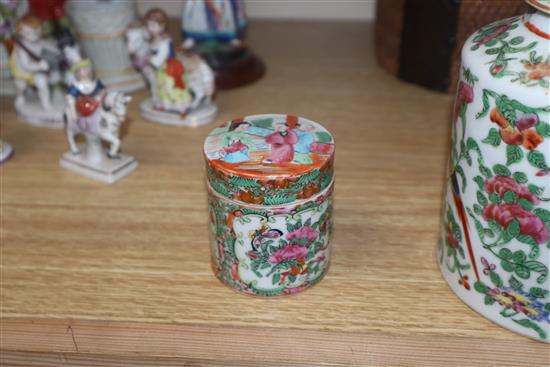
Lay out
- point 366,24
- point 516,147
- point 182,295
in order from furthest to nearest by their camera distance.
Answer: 1. point 366,24
2. point 182,295
3. point 516,147

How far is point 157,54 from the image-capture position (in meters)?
0.89

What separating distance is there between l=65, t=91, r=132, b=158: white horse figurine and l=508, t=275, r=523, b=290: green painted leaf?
1.41ft

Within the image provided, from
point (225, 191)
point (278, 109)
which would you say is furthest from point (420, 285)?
point (278, 109)

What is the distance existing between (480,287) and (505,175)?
115 millimetres

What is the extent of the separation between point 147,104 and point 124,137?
71mm

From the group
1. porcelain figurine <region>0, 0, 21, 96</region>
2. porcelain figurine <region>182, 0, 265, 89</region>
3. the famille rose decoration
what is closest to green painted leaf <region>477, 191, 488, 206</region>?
the famille rose decoration

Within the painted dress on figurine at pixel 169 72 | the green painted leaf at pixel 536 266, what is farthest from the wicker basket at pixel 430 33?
the green painted leaf at pixel 536 266

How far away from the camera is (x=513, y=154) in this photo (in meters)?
0.52

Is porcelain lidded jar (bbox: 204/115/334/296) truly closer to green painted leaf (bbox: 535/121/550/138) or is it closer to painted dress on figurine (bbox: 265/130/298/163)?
painted dress on figurine (bbox: 265/130/298/163)

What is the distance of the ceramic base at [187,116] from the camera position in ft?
3.01

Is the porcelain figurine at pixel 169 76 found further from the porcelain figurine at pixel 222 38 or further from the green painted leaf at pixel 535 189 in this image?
the green painted leaf at pixel 535 189

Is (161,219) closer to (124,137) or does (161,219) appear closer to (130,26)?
(124,137)

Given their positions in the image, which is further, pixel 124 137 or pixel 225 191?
pixel 124 137

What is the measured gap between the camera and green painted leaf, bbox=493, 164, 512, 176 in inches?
20.8
